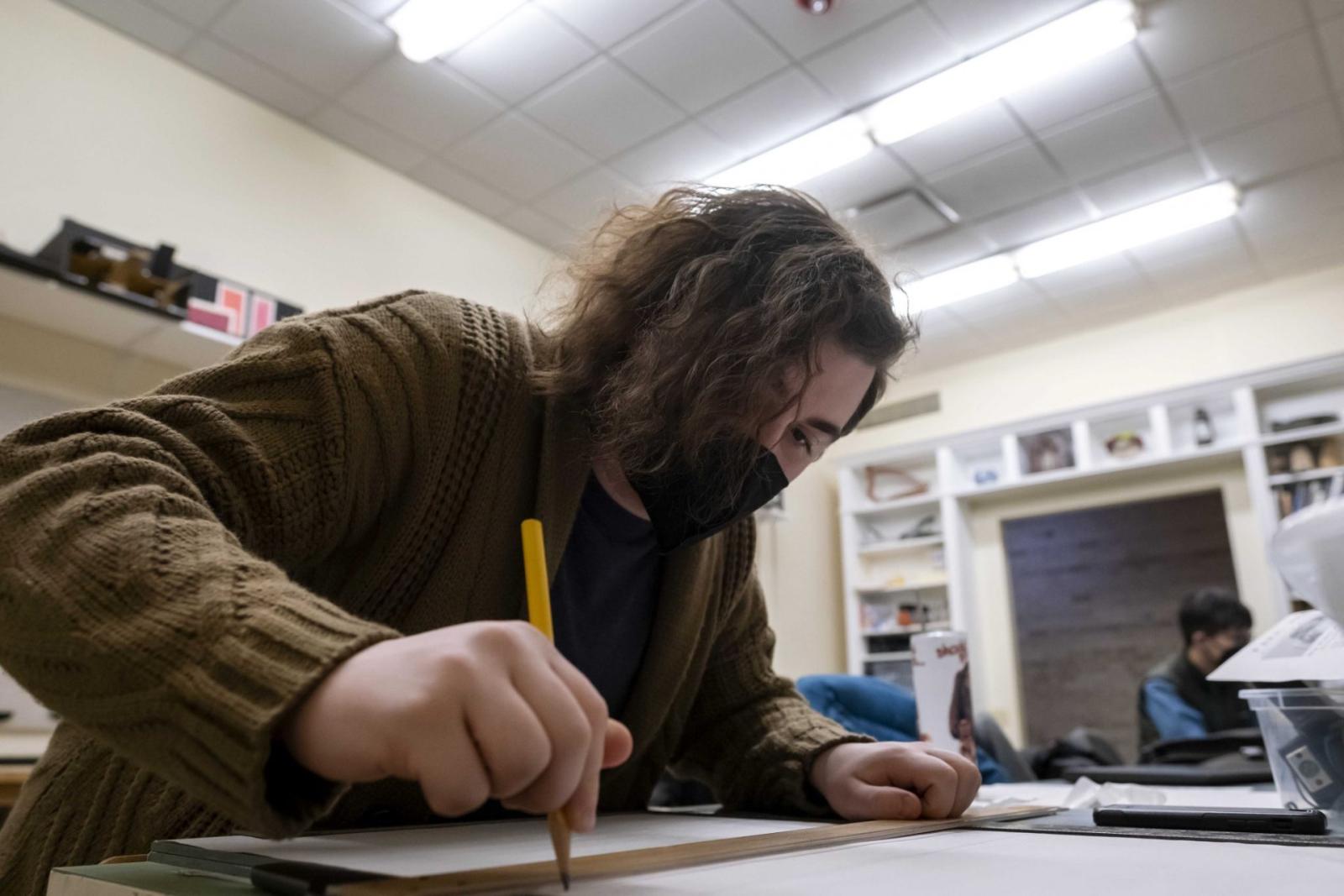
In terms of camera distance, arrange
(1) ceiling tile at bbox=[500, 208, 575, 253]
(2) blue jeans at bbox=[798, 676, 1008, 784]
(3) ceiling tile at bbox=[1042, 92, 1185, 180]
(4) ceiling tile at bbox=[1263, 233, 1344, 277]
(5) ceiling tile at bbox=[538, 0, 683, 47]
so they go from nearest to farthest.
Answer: (2) blue jeans at bbox=[798, 676, 1008, 784] < (5) ceiling tile at bbox=[538, 0, 683, 47] < (3) ceiling tile at bbox=[1042, 92, 1185, 180] < (1) ceiling tile at bbox=[500, 208, 575, 253] < (4) ceiling tile at bbox=[1263, 233, 1344, 277]

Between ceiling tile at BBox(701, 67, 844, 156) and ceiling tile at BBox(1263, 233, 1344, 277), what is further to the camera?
ceiling tile at BBox(1263, 233, 1344, 277)

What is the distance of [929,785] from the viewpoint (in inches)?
32.0

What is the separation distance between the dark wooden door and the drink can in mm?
4476

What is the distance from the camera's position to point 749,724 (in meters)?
1.02

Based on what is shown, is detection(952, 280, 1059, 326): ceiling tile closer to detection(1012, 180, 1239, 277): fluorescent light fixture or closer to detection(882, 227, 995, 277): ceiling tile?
detection(1012, 180, 1239, 277): fluorescent light fixture

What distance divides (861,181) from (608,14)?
4.35ft

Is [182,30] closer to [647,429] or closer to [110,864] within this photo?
[647,429]

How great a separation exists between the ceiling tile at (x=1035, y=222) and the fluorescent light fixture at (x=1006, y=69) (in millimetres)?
804

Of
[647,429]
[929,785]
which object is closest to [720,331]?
[647,429]

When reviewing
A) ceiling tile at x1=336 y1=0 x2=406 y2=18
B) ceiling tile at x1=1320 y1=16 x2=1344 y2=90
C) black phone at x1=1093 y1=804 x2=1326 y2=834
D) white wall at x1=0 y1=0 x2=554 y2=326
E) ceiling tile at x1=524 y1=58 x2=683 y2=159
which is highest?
ceiling tile at x1=336 y1=0 x2=406 y2=18

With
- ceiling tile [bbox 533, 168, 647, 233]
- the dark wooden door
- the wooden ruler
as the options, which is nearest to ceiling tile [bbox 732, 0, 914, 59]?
ceiling tile [bbox 533, 168, 647, 233]

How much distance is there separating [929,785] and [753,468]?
33cm

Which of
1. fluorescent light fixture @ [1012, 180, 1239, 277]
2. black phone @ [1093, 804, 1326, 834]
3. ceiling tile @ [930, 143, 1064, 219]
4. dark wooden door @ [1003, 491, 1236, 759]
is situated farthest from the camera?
dark wooden door @ [1003, 491, 1236, 759]

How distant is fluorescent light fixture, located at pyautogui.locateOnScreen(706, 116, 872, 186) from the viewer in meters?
3.48
